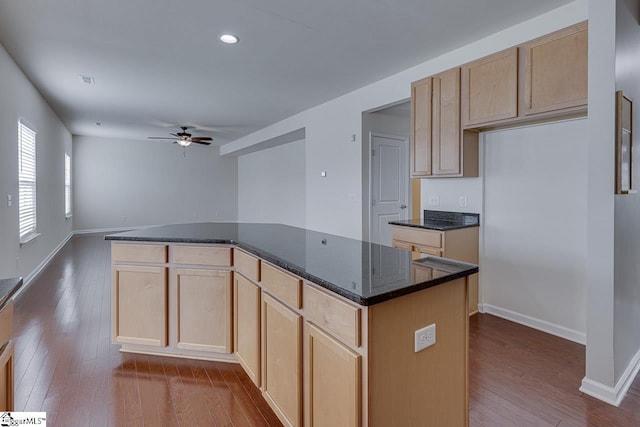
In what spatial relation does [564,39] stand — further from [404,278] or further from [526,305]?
[404,278]

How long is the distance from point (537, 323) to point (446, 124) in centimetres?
202

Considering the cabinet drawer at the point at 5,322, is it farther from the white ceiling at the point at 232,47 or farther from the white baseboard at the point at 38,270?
the white baseboard at the point at 38,270

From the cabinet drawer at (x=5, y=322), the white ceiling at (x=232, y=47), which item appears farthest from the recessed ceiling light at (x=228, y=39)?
the cabinet drawer at (x=5, y=322)

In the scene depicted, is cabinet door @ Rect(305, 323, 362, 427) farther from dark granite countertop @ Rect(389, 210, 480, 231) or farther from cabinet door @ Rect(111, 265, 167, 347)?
dark granite countertop @ Rect(389, 210, 480, 231)

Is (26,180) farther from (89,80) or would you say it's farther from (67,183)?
(67,183)

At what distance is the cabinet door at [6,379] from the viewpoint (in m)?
1.15

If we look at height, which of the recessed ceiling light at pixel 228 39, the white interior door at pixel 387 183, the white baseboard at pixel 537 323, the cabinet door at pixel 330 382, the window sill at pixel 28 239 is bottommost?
the white baseboard at pixel 537 323

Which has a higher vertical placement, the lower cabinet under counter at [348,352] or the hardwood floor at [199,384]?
the lower cabinet under counter at [348,352]

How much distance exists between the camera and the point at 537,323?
3.07 meters

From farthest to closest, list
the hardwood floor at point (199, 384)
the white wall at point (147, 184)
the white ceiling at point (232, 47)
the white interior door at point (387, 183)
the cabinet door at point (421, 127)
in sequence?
the white wall at point (147, 184) → the white interior door at point (387, 183) → the cabinet door at point (421, 127) → the white ceiling at point (232, 47) → the hardwood floor at point (199, 384)

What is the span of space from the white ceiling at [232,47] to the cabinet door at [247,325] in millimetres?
2143

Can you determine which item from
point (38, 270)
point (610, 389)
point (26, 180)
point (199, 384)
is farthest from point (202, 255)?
point (38, 270)

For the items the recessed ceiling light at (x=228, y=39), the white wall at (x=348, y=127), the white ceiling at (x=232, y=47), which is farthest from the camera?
the recessed ceiling light at (x=228, y=39)

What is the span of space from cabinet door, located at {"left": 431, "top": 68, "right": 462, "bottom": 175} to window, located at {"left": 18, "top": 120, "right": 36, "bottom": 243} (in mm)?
4900
